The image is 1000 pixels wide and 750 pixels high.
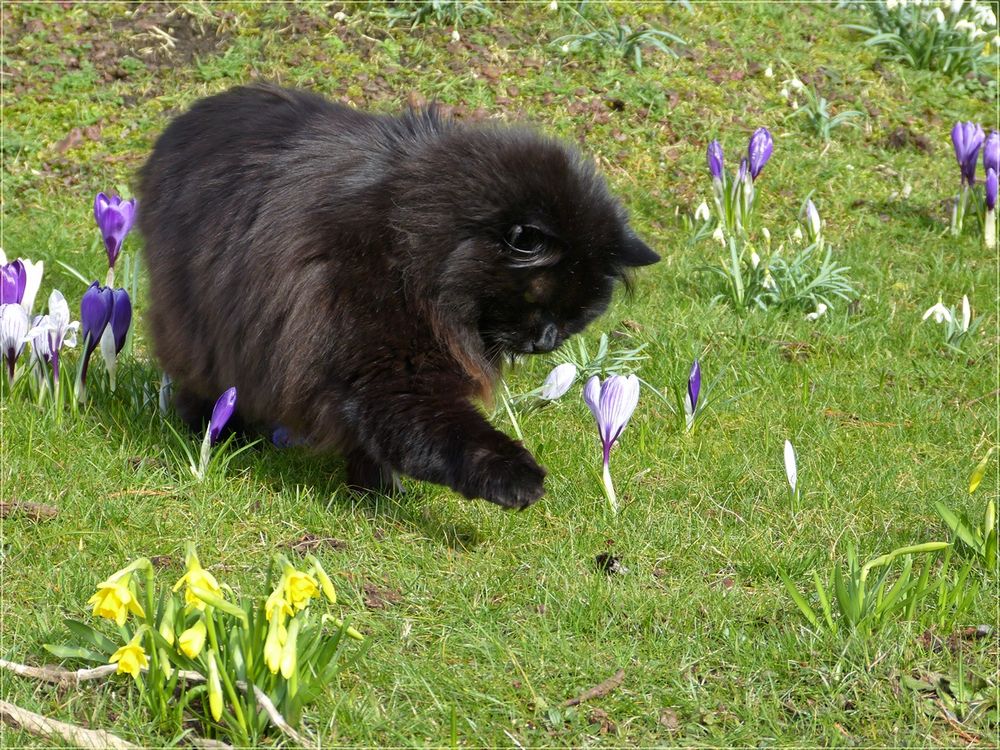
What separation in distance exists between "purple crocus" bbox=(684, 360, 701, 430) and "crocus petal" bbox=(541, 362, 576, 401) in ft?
1.27

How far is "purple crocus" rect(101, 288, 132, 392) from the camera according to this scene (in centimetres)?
390

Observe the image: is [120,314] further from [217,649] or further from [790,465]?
[790,465]

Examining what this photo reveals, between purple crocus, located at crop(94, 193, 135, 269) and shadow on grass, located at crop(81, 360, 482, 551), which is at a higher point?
purple crocus, located at crop(94, 193, 135, 269)

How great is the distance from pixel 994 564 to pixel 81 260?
157 inches

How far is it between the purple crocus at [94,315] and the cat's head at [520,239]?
1.24m

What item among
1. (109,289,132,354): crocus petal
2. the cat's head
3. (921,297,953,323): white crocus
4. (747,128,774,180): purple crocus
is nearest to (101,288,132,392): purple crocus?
(109,289,132,354): crocus petal

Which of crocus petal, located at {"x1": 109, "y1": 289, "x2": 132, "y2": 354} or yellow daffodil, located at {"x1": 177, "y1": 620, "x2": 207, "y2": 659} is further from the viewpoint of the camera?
crocus petal, located at {"x1": 109, "y1": 289, "x2": 132, "y2": 354}

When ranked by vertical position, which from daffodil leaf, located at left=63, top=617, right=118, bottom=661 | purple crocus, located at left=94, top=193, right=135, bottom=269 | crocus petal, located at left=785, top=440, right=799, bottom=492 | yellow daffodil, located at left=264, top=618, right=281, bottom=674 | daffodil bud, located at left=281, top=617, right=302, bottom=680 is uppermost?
purple crocus, located at left=94, top=193, right=135, bottom=269

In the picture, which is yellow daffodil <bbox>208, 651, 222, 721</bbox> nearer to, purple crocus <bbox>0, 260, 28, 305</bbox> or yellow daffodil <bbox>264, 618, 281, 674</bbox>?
yellow daffodil <bbox>264, 618, 281, 674</bbox>

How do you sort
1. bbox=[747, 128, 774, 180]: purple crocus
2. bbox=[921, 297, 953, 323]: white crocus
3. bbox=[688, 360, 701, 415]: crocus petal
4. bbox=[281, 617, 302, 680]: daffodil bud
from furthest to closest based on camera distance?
bbox=[747, 128, 774, 180]: purple crocus < bbox=[921, 297, 953, 323]: white crocus < bbox=[688, 360, 701, 415]: crocus petal < bbox=[281, 617, 302, 680]: daffodil bud

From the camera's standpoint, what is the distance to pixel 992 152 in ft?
18.0

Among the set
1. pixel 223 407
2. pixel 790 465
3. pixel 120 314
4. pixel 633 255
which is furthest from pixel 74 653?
pixel 790 465

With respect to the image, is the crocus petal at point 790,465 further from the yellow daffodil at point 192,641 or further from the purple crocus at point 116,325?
the purple crocus at point 116,325

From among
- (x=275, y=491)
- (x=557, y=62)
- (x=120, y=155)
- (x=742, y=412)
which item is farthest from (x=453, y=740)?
(x=557, y=62)
